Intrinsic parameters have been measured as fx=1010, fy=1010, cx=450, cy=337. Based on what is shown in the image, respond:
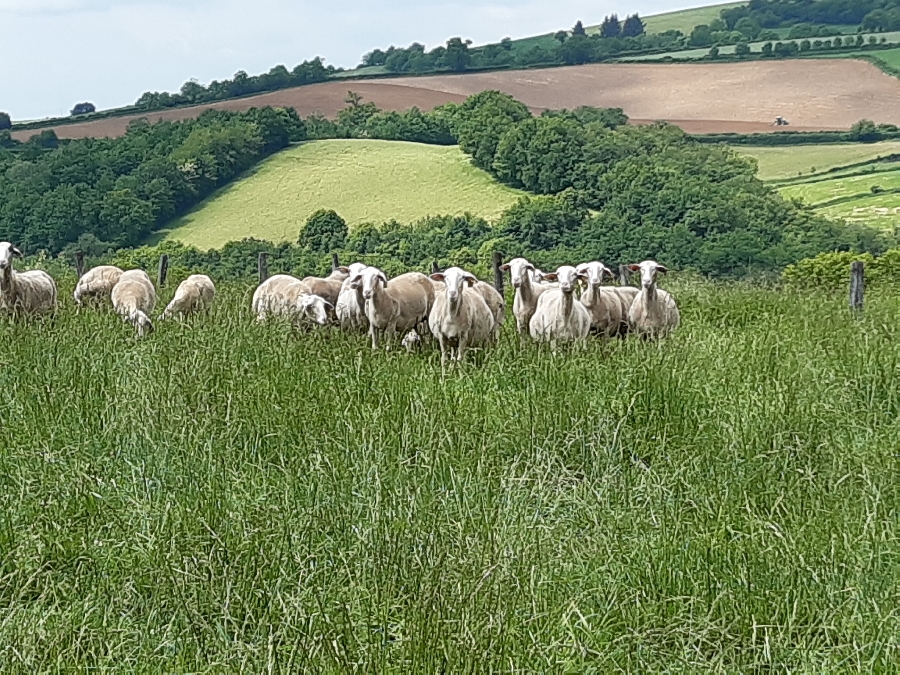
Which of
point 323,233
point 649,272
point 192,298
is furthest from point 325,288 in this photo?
point 323,233

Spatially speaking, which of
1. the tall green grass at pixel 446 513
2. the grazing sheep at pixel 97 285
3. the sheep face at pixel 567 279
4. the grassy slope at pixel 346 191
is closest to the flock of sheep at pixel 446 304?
the sheep face at pixel 567 279

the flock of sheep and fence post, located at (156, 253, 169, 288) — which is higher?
the flock of sheep

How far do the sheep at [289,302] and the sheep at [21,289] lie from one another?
3.01 meters

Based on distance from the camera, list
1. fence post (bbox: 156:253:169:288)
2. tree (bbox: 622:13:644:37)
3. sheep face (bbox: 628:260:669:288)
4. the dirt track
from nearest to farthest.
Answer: sheep face (bbox: 628:260:669:288) → fence post (bbox: 156:253:169:288) → the dirt track → tree (bbox: 622:13:644:37)

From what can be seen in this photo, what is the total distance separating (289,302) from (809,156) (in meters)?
55.4

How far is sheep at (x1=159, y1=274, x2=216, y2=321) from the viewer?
16.5m

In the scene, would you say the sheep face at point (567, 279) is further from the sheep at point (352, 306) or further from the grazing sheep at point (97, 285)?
the grazing sheep at point (97, 285)

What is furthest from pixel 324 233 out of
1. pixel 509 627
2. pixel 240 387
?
pixel 509 627

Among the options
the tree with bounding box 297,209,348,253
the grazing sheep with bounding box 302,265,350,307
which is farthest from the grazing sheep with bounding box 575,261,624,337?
the tree with bounding box 297,209,348,253

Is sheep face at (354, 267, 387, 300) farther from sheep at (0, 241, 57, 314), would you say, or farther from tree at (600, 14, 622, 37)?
tree at (600, 14, 622, 37)

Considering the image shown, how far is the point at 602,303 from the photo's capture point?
46.2ft

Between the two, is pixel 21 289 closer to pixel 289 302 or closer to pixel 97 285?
pixel 97 285

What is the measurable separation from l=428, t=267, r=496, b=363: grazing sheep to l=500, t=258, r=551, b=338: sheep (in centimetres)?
74

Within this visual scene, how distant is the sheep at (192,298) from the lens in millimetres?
16500
